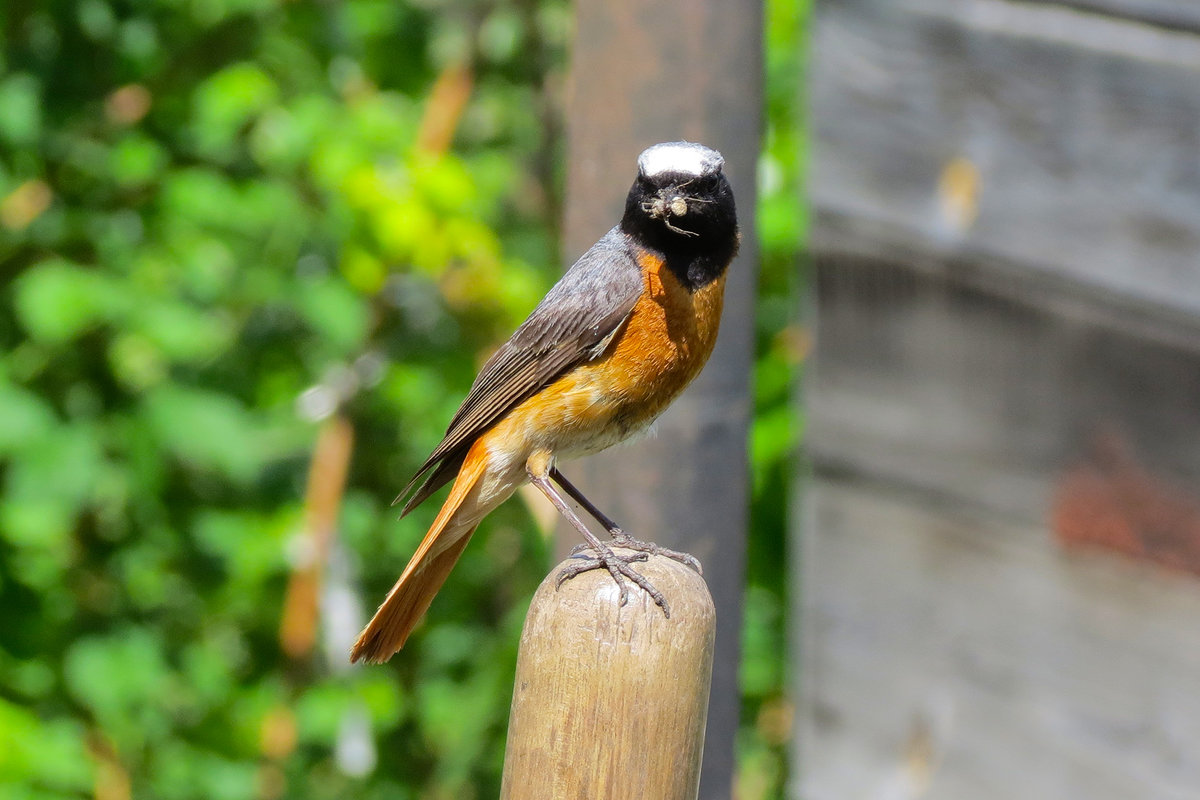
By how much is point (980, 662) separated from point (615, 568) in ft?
5.09

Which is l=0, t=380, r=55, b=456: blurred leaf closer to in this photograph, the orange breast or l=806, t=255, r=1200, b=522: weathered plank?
the orange breast

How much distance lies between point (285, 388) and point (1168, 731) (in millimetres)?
2590

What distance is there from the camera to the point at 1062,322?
2842 millimetres

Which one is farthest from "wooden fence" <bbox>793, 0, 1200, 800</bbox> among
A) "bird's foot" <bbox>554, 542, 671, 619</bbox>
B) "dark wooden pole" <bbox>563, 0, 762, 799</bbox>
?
"bird's foot" <bbox>554, 542, 671, 619</bbox>

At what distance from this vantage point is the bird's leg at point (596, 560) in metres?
1.75

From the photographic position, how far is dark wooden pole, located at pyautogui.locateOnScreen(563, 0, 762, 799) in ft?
7.64

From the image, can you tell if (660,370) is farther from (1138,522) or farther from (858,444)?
(1138,522)

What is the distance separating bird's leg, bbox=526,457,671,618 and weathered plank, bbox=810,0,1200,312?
0.97 meters

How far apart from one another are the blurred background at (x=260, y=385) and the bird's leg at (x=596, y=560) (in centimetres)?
73

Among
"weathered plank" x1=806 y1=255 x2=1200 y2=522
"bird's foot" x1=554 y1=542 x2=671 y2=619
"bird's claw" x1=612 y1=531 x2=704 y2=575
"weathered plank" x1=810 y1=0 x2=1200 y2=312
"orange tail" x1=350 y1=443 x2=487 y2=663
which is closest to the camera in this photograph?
"bird's foot" x1=554 y1=542 x2=671 y2=619

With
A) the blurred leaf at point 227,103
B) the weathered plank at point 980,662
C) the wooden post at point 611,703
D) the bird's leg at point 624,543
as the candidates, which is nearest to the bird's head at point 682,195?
the bird's leg at point 624,543

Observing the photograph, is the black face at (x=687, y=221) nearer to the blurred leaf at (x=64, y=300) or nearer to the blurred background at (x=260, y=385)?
the blurred background at (x=260, y=385)

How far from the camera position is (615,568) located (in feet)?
6.52

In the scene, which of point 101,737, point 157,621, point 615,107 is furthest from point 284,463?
point 615,107
